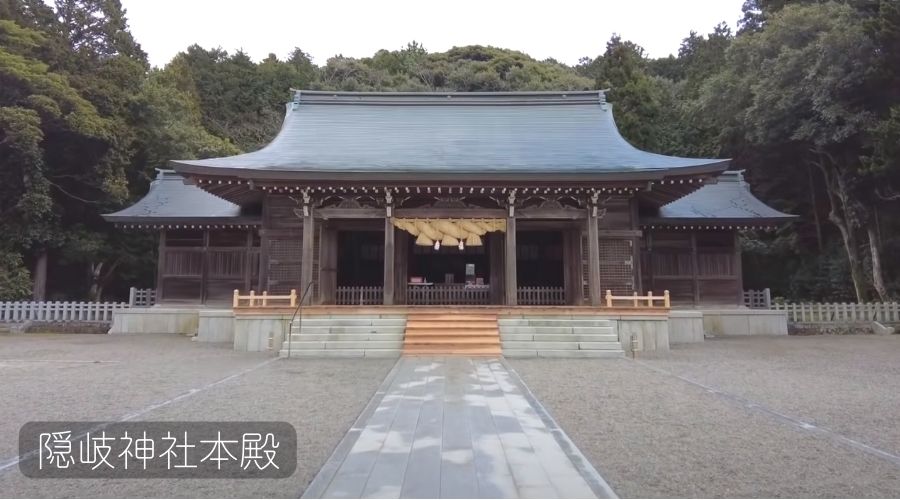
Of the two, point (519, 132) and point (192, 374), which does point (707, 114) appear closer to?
point (519, 132)

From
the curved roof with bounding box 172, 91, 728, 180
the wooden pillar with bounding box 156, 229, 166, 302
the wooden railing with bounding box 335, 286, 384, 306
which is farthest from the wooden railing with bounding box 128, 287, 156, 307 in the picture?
the wooden railing with bounding box 335, 286, 384, 306

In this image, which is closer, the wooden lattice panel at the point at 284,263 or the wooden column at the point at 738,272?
the wooden lattice panel at the point at 284,263

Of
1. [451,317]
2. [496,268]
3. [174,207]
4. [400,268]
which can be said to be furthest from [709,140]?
[174,207]

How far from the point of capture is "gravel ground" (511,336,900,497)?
3.94 m

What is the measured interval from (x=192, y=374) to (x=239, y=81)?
142 ft

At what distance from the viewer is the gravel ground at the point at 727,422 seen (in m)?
3.94

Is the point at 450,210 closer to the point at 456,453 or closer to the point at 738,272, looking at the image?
the point at 456,453

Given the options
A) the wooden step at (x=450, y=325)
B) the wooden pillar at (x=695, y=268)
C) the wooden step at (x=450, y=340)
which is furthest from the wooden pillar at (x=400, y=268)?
the wooden pillar at (x=695, y=268)

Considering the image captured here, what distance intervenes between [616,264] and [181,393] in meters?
11.4

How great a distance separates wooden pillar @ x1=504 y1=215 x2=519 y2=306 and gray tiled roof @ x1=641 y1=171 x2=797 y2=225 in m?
5.39

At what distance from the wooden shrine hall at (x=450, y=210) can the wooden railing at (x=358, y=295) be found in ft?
0.23

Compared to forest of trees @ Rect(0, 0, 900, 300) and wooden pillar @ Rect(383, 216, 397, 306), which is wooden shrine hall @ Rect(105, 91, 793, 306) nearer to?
wooden pillar @ Rect(383, 216, 397, 306)

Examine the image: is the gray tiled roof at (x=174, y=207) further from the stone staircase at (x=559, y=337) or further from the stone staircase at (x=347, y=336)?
the stone staircase at (x=559, y=337)

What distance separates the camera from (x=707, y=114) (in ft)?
88.2
